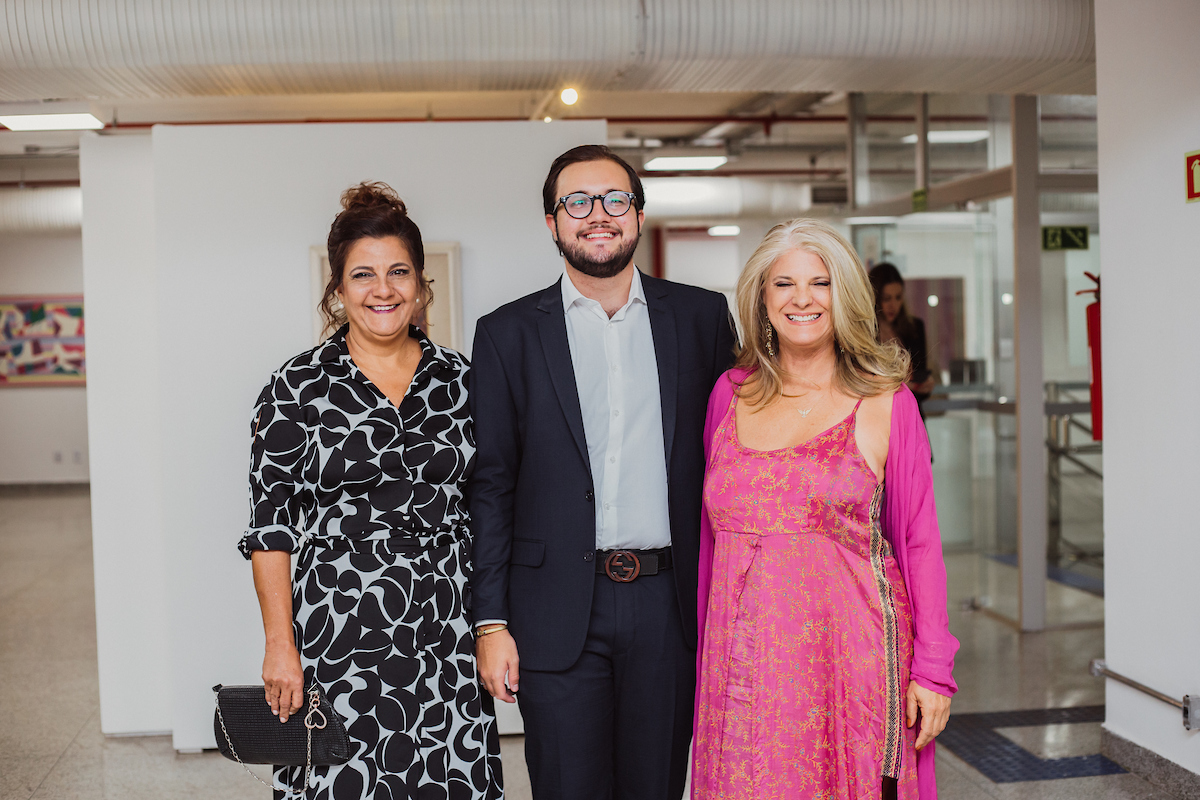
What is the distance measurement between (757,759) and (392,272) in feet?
4.16

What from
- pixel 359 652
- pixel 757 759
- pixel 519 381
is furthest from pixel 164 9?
pixel 757 759

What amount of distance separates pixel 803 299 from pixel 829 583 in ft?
1.90

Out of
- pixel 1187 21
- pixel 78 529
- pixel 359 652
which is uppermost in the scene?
pixel 1187 21

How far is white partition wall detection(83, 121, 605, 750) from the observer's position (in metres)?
3.96

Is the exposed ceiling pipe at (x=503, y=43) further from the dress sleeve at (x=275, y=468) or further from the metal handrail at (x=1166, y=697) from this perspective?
the metal handrail at (x=1166, y=697)

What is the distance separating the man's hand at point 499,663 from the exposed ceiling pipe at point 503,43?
252cm

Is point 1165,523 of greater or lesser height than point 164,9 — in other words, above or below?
below

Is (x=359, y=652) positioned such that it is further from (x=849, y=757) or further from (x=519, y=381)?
(x=849, y=757)

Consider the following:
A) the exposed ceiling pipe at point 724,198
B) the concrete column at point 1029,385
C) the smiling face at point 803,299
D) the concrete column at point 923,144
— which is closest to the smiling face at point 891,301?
the concrete column at point 1029,385

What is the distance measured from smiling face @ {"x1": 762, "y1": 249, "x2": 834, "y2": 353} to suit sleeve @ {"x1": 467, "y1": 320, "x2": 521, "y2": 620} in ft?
2.01

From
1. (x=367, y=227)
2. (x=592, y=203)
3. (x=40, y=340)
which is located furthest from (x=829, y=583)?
(x=40, y=340)

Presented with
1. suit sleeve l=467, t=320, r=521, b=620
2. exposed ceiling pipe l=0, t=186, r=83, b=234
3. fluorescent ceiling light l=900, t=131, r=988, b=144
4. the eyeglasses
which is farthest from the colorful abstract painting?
the eyeglasses

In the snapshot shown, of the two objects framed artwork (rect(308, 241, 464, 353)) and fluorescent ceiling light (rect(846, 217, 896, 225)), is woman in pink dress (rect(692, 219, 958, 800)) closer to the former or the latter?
framed artwork (rect(308, 241, 464, 353))

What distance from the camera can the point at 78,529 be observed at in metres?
9.76
